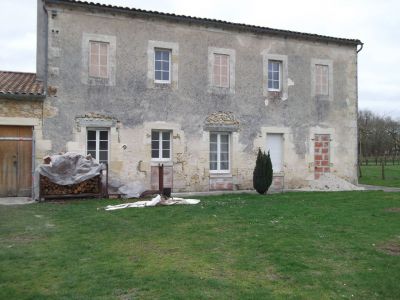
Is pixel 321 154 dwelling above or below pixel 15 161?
above

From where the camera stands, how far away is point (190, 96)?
15.0 m

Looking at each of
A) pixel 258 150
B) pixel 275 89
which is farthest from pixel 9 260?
pixel 275 89

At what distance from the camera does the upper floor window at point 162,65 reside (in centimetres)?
1465

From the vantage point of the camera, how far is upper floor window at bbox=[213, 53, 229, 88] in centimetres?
1548

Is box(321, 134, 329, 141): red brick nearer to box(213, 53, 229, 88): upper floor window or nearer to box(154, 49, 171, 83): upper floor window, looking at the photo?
box(213, 53, 229, 88): upper floor window

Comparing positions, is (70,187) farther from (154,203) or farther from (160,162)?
(160,162)

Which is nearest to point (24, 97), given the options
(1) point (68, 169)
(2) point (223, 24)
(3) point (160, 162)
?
(1) point (68, 169)

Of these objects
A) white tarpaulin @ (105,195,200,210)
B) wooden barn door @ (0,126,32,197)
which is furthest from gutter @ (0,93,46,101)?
white tarpaulin @ (105,195,200,210)

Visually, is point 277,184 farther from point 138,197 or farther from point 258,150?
point 138,197

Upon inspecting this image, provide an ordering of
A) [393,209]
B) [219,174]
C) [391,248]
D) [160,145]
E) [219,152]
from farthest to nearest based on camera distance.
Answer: [219,152] → [219,174] → [160,145] → [393,209] → [391,248]

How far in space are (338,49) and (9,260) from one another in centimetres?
1537

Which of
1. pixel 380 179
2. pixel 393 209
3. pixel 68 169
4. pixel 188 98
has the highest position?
pixel 188 98

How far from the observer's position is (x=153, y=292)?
4.52 meters

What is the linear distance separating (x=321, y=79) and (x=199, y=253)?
12.9 metres
